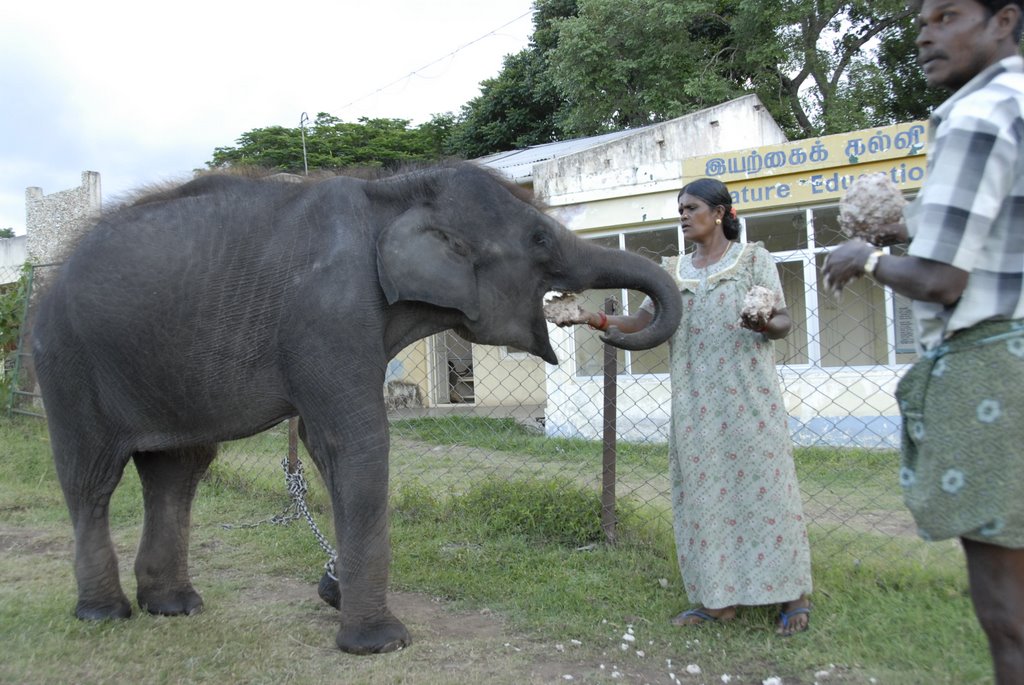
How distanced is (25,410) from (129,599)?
251 inches

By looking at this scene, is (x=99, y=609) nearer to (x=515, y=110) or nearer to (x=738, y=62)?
(x=738, y=62)

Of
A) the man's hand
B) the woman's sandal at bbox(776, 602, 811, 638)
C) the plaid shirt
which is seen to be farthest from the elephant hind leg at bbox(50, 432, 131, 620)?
the plaid shirt

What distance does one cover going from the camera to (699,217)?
3816 millimetres

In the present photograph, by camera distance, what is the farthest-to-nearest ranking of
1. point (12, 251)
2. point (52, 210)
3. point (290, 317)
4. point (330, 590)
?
1. point (12, 251)
2. point (52, 210)
3. point (330, 590)
4. point (290, 317)

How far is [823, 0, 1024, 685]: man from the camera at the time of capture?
198 centimetres

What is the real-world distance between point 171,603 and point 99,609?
323mm

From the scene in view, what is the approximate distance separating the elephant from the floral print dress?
0.25 meters

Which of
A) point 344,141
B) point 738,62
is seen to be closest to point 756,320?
point 738,62

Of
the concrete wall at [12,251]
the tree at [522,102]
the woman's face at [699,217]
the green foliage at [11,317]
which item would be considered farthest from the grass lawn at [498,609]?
the tree at [522,102]

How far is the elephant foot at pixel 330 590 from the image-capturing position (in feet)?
13.8

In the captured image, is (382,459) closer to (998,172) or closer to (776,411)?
(776,411)

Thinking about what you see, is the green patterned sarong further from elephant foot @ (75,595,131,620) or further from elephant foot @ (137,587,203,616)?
elephant foot @ (75,595,131,620)

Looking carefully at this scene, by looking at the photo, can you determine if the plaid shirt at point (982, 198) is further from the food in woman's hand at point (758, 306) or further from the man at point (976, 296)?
the food in woman's hand at point (758, 306)

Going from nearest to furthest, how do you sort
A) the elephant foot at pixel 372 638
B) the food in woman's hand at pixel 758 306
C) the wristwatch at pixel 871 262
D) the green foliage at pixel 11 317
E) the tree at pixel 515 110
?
1. the wristwatch at pixel 871 262
2. the food in woman's hand at pixel 758 306
3. the elephant foot at pixel 372 638
4. the green foliage at pixel 11 317
5. the tree at pixel 515 110
